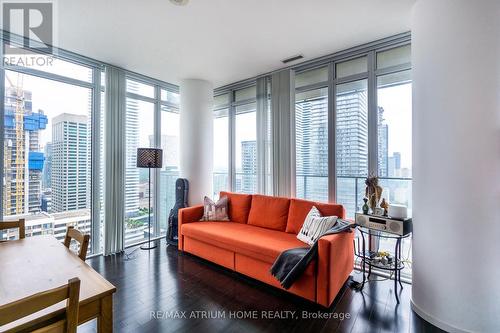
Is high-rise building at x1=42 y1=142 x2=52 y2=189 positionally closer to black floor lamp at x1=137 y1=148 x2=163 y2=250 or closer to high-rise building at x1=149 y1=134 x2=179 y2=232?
black floor lamp at x1=137 y1=148 x2=163 y2=250

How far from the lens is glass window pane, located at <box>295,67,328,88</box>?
3443 millimetres

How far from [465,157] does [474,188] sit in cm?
25

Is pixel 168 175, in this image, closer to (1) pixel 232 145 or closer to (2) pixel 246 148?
(1) pixel 232 145

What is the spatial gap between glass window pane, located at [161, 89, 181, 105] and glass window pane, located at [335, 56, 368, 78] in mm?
2883

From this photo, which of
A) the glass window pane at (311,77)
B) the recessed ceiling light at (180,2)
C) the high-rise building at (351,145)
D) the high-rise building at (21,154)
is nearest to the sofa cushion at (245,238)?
the high-rise building at (351,145)

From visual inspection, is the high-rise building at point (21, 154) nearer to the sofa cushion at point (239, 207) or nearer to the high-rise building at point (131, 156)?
the high-rise building at point (131, 156)

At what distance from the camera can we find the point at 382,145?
2.96 meters

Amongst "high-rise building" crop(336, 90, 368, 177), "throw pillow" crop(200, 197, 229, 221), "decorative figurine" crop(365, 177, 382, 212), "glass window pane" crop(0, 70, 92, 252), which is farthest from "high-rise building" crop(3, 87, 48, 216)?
"decorative figurine" crop(365, 177, 382, 212)

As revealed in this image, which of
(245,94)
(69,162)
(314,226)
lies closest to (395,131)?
(314,226)

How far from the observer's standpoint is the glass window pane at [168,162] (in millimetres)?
4438

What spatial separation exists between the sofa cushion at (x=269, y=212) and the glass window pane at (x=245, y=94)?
191 centimetres

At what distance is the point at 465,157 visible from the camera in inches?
74.0

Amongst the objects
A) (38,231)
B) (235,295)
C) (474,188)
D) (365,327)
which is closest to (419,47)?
(474,188)

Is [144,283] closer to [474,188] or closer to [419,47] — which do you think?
[474,188]
